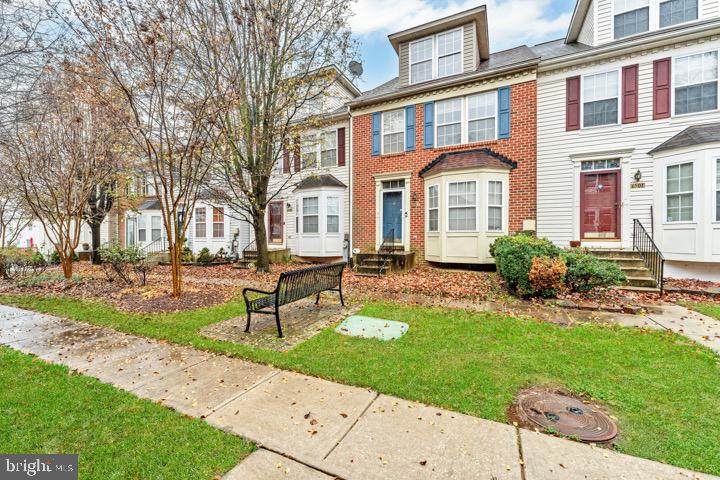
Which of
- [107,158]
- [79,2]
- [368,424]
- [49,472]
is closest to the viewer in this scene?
[49,472]

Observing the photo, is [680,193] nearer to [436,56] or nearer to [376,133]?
[436,56]

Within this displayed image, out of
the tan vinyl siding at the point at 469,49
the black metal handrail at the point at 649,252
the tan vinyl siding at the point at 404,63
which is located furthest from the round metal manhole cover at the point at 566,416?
the tan vinyl siding at the point at 404,63

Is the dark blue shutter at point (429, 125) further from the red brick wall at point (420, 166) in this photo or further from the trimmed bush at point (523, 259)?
the trimmed bush at point (523, 259)

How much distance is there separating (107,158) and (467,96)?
12321 mm

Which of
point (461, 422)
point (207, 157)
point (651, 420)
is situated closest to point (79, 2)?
point (207, 157)

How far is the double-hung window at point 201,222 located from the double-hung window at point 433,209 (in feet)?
42.9

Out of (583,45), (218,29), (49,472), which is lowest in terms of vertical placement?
(49,472)

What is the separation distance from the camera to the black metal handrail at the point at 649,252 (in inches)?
306

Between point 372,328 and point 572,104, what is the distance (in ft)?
33.3

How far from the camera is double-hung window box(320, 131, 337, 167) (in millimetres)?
14422

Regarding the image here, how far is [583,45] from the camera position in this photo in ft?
37.9

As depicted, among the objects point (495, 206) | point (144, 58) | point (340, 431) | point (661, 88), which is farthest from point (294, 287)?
point (661, 88)

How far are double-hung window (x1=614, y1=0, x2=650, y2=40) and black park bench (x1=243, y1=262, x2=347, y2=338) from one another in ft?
39.5

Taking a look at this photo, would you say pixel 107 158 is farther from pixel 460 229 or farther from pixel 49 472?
pixel 460 229
